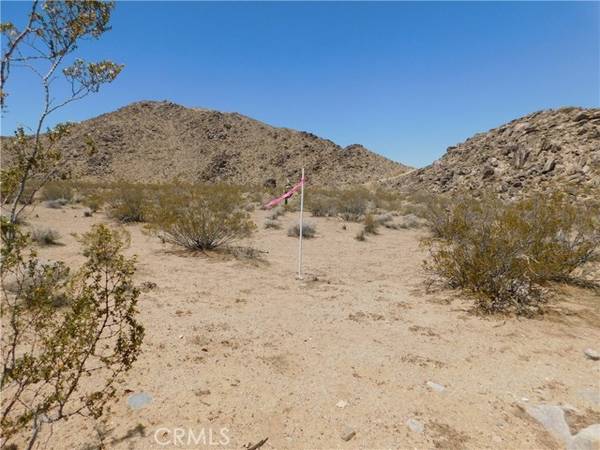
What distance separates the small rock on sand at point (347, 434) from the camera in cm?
319

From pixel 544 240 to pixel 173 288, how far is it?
23.8 feet

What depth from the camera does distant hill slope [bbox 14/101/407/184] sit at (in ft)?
172

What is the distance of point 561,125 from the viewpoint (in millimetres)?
27406

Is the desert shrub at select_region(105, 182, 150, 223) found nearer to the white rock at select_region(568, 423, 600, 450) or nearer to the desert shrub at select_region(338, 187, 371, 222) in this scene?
the desert shrub at select_region(338, 187, 371, 222)

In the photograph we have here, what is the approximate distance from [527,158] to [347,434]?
2862 centimetres

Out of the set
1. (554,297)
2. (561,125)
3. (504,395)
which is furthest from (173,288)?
(561,125)

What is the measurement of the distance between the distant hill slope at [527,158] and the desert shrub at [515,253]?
1268 cm

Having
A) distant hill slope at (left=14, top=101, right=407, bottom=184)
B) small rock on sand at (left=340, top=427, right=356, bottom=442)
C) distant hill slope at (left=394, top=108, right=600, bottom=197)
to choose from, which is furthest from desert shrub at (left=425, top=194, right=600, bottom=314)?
distant hill slope at (left=14, top=101, right=407, bottom=184)

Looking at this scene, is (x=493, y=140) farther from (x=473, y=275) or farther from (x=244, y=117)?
(x=244, y=117)

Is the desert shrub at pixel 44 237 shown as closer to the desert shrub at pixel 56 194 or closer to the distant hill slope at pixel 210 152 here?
the desert shrub at pixel 56 194

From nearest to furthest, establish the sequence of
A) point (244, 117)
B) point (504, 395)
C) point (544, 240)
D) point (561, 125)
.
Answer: point (504, 395) → point (544, 240) → point (561, 125) → point (244, 117)

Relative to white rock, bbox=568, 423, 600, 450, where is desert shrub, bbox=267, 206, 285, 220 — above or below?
above

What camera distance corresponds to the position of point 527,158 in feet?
87.0

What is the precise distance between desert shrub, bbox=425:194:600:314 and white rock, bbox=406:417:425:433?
3.36 m
